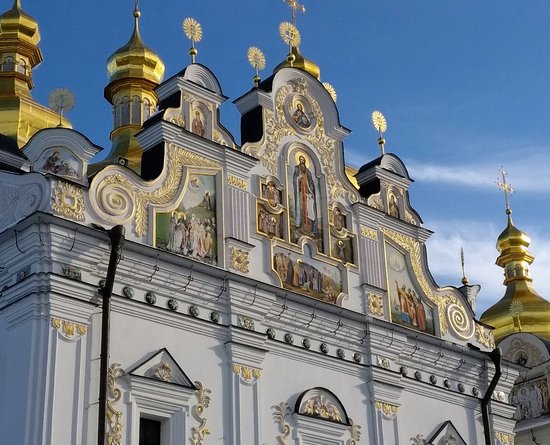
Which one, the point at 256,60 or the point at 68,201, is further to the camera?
the point at 256,60

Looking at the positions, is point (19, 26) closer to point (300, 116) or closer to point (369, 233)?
point (300, 116)

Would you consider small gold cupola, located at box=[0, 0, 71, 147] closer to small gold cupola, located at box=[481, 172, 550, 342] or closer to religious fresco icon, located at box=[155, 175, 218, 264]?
religious fresco icon, located at box=[155, 175, 218, 264]

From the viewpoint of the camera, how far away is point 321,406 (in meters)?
15.3

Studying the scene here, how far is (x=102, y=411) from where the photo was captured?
40.8 ft

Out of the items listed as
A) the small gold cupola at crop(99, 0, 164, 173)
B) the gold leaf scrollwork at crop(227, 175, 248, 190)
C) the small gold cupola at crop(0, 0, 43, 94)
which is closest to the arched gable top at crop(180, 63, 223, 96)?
the gold leaf scrollwork at crop(227, 175, 248, 190)

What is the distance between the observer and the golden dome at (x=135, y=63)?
76.1ft

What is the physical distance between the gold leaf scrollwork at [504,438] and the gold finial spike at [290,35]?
23.3ft

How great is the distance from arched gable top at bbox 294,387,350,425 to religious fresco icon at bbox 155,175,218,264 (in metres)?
2.27

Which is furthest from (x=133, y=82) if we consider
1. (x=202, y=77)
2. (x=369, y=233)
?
(x=369, y=233)

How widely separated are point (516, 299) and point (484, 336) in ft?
34.3

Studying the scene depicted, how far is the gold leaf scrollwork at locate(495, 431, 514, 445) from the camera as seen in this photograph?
709 inches

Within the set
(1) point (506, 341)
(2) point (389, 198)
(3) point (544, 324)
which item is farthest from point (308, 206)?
(3) point (544, 324)

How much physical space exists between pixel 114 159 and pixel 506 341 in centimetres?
976

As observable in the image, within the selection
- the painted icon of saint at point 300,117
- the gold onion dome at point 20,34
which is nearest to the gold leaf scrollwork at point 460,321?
the painted icon of saint at point 300,117
